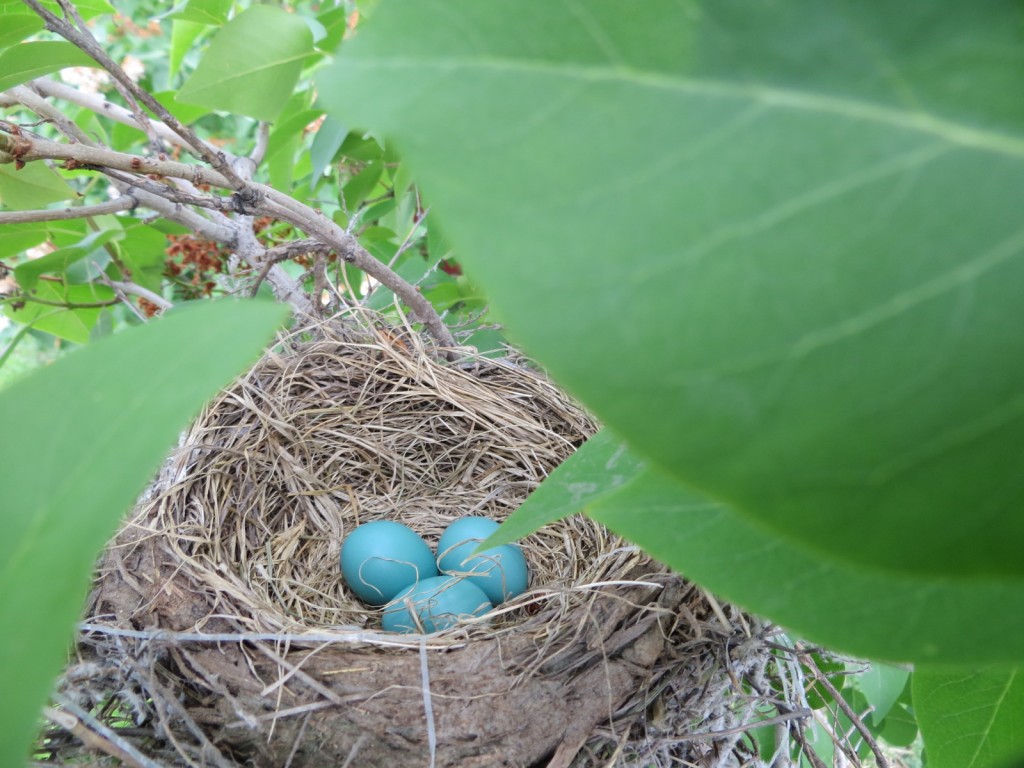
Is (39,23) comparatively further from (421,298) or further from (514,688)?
(514,688)

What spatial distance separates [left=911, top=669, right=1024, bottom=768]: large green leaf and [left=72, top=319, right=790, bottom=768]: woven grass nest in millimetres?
232

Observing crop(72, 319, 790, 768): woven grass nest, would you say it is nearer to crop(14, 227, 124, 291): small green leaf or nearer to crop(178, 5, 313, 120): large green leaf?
crop(14, 227, 124, 291): small green leaf

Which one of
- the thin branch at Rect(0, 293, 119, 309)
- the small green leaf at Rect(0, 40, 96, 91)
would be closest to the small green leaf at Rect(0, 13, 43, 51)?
the small green leaf at Rect(0, 40, 96, 91)

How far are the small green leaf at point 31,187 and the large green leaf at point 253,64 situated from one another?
248mm

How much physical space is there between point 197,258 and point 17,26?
58cm

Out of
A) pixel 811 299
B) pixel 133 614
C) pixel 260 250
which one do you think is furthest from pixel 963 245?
pixel 260 250

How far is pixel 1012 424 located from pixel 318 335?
118cm

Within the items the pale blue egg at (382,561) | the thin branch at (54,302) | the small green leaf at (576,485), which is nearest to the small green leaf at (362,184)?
the thin branch at (54,302)

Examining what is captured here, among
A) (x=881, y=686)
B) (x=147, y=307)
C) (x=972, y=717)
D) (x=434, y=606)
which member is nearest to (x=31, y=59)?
(x=147, y=307)

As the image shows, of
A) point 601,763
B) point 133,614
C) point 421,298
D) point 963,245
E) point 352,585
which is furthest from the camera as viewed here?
point 352,585

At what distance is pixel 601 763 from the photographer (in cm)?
69

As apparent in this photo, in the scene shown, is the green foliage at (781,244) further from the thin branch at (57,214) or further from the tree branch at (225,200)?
the thin branch at (57,214)

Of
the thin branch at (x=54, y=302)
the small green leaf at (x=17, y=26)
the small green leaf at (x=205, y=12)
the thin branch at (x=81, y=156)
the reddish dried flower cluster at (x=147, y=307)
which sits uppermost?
the small green leaf at (x=205, y=12)

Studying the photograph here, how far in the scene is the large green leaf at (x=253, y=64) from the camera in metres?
0.76
